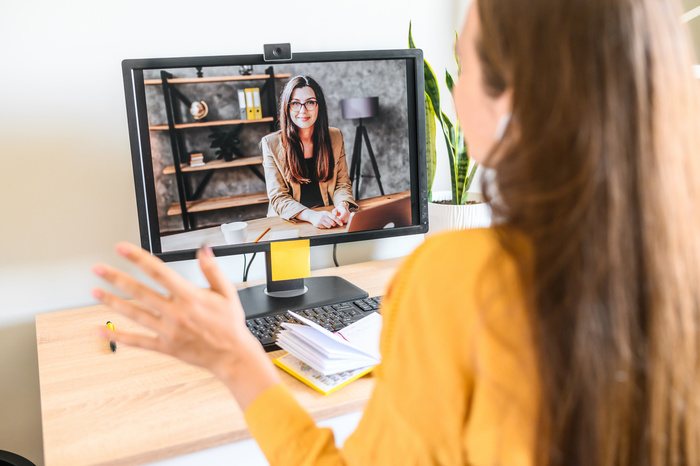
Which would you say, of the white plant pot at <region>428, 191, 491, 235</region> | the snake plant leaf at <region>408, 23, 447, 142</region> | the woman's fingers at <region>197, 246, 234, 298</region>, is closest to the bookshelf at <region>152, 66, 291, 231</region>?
the snake plant leaf at <region>408, 23, 447, 142</region>

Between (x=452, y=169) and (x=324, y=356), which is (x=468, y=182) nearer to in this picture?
(x=452, y=169)

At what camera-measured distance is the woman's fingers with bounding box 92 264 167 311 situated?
65 centimetres

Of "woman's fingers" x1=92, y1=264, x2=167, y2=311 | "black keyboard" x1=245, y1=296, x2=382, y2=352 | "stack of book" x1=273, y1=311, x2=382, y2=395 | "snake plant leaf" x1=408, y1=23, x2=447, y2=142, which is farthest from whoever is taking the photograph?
"snake plant leaf" x1=408, y1=23, x2=447, y2=142

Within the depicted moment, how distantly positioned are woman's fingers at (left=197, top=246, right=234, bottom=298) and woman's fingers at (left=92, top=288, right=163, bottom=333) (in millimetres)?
71

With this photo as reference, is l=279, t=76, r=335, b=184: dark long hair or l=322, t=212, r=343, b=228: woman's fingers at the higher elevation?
l=279, t=76, r=335, b=184: dark long hair

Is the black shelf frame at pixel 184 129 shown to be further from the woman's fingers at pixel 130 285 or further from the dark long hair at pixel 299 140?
the woman's fingers at pixel 130 285

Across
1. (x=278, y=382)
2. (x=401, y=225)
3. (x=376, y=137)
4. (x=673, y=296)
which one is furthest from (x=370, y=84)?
(x=673, y=296)

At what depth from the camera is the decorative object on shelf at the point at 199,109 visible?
1250 millimetres

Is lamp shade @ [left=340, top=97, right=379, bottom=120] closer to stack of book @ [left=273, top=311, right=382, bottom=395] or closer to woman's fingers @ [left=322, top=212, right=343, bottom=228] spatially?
woman's fingers @ [left=322, top=212, right=343, bottom=228]

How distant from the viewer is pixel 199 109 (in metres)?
1.25

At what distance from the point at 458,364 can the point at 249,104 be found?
86 centimetres

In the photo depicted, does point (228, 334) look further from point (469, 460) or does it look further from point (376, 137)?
point (376, 137)

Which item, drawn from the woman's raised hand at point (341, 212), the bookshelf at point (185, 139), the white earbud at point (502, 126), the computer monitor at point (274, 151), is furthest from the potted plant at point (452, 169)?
the white earbud at point (502, 126)

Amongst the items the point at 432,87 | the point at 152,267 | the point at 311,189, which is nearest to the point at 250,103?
the point at 311,189
